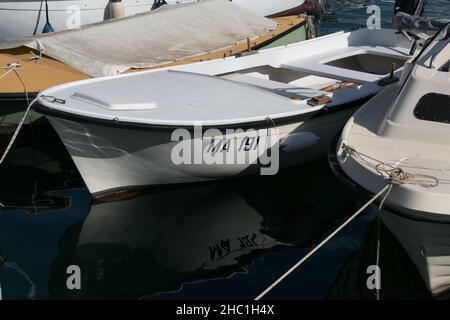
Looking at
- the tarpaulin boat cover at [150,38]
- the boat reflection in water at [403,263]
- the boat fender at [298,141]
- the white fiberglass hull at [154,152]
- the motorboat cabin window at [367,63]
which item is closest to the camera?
the boat reflection in water at [403,263]

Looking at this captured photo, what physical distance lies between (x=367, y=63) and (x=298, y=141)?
4353mm

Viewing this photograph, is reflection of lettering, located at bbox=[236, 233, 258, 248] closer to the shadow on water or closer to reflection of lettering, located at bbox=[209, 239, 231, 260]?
the shadow on water

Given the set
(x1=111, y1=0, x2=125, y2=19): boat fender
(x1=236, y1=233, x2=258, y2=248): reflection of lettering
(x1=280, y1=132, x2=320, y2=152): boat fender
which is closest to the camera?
(x1=236, y1=233, x2=258, y2=248): reflection of lettering

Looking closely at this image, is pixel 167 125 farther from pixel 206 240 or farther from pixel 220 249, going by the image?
pixel 220 249

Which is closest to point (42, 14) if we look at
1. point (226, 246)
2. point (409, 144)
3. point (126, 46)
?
point (126, 46)

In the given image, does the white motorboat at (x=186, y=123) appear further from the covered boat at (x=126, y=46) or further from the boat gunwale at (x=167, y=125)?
the covered boat at (x=126, y=46)

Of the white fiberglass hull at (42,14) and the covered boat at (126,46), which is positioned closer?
the covered boat at (126,46)

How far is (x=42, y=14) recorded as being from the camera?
1670 centimetres

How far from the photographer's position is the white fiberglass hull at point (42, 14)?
16609 mm

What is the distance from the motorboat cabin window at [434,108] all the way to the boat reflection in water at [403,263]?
1.58 m

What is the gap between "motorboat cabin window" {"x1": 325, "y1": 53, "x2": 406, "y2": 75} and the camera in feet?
47.2

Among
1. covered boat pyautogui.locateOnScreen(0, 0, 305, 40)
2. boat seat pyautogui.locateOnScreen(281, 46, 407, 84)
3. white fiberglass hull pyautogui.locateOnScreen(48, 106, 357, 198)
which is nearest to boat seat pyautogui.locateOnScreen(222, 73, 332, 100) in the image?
white fiberglass hull pyautogui.locateOnScreen(48, 106, 357, 198)

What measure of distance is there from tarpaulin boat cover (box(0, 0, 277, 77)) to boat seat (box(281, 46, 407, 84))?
1.79 m

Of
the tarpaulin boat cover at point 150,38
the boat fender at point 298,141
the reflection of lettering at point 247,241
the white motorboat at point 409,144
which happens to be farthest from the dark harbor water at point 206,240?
the tarpaulin boat cover at point 150,38
